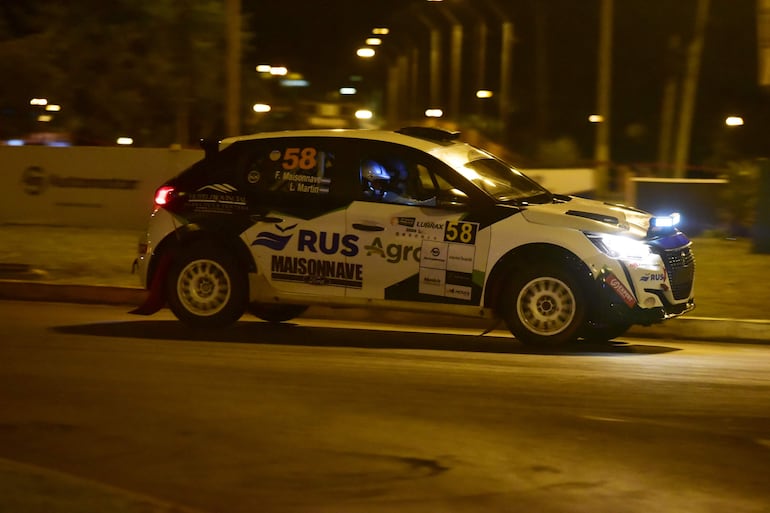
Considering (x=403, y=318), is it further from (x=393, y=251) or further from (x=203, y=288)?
(x=203, y=288)

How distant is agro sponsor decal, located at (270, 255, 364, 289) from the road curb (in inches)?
25.0

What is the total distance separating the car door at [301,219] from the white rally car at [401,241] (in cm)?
1

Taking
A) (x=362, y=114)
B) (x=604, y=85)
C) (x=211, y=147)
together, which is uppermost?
(x=362, y=114)

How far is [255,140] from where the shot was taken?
10648 mm

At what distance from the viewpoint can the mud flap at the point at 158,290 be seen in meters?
10.7

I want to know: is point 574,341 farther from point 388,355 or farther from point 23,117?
point 23,117

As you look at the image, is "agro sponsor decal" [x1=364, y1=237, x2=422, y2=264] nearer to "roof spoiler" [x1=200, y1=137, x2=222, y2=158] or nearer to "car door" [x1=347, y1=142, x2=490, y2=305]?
"car door" [x1=347, y1=142, x2=490, y2=305]

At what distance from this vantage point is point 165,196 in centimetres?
1071

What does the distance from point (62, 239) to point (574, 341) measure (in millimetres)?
9794

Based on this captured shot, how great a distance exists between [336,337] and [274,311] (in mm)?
1056

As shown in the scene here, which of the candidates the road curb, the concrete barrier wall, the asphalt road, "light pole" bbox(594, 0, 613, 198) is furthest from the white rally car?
"light pole" bbox(594, 0, 613, 198)

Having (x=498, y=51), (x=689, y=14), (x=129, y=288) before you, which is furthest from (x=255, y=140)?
(x=498, y=51)

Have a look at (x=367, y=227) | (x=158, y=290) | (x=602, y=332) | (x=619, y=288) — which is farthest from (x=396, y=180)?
(x=158, y=290)

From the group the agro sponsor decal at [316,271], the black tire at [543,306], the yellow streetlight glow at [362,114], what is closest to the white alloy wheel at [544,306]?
the black tire at [543,306]
